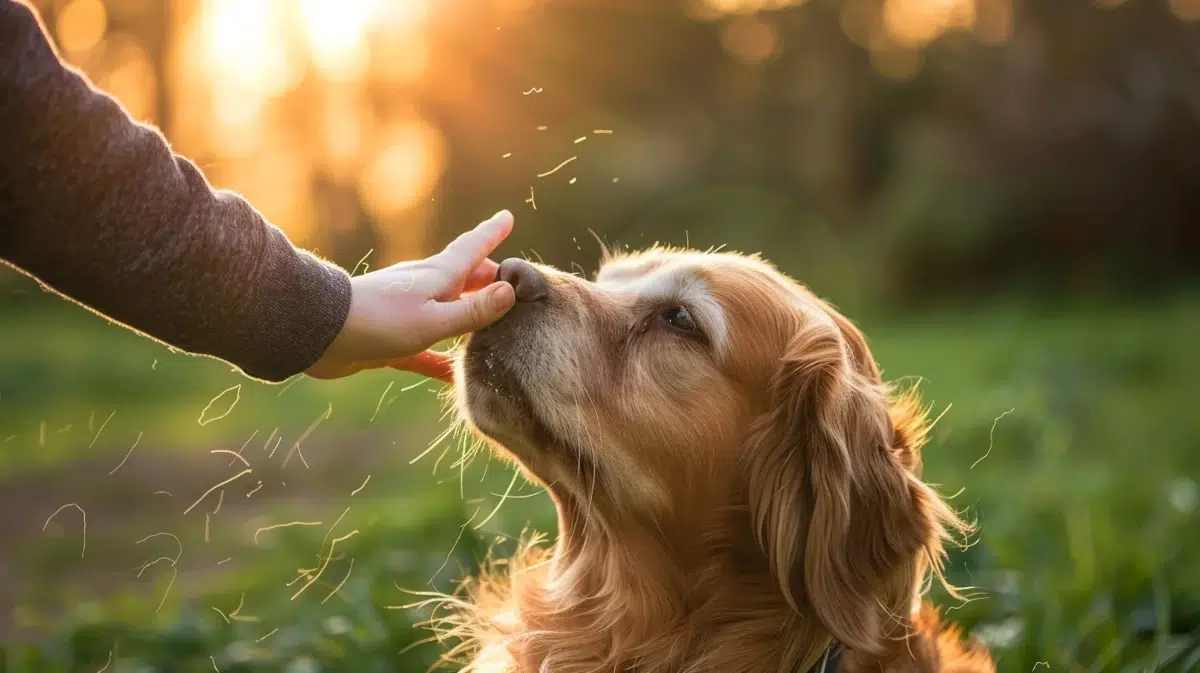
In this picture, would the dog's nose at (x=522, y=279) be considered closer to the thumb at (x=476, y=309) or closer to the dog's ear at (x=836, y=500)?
the thumb at (x=476, y=309)

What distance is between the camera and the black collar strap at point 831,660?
8.53 feet

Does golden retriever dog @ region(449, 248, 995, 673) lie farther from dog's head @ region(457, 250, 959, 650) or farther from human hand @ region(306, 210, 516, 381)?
human hand @ region(306, 210, 516, 381)

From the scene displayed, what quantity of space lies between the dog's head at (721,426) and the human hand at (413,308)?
158 mm

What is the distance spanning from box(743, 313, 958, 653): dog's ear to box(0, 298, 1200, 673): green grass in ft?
1.93

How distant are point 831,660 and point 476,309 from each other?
4.02 ft

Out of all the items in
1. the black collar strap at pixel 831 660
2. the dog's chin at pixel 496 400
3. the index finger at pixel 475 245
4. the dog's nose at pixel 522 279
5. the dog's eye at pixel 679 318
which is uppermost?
the index finger at pixel 475 245

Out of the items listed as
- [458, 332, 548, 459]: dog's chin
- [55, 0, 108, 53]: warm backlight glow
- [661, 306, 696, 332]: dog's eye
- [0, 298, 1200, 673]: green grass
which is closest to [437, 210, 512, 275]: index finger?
[458, 332, 548, 459]: dog's chin

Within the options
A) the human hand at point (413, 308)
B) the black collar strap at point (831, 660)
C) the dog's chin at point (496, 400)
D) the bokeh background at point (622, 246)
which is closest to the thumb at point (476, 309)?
the human hand at point (413, 308)

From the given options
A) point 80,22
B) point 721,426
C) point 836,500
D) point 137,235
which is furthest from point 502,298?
→ point 80,22

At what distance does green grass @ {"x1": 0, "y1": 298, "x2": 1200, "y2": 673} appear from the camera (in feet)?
11.9

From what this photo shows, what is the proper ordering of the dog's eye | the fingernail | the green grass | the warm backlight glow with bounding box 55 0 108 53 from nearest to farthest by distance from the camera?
the fingernail → the dog's eye → the green grass → the warm backlight glow with bounding box 55 0 108 53

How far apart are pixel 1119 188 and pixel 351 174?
645 inches

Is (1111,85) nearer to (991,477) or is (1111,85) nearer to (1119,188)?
(1119,188)

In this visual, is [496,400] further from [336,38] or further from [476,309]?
[336,38]
